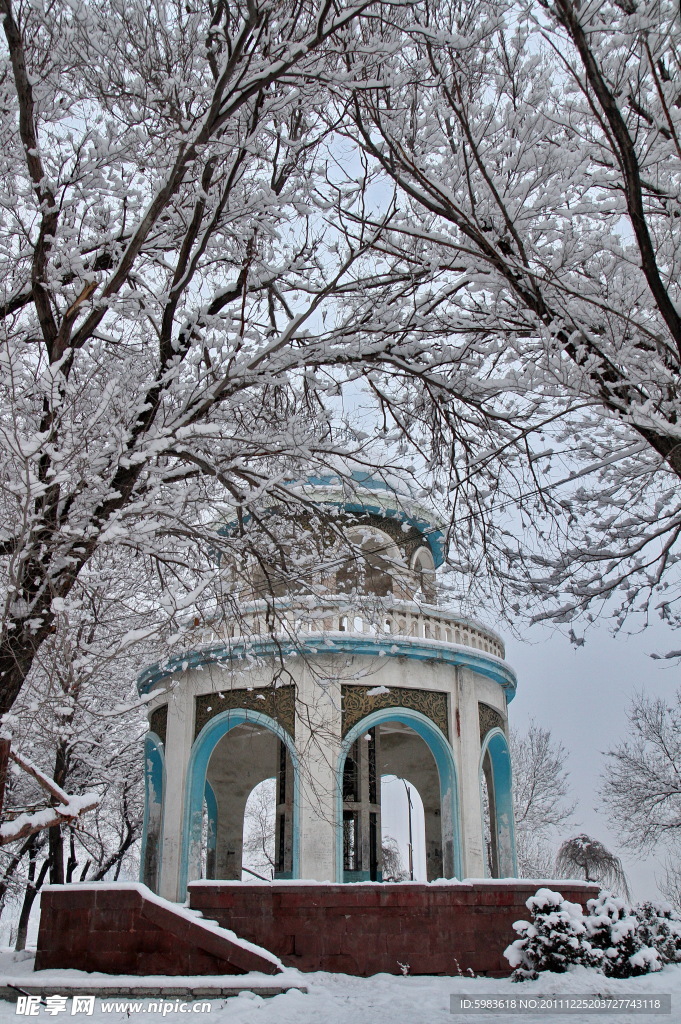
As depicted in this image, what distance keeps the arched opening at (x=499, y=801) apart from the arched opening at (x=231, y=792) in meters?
3.55

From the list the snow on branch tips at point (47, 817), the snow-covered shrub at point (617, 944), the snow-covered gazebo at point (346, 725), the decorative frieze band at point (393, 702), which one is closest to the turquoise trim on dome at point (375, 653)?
the snow-covered gazebo at point (346, 725)

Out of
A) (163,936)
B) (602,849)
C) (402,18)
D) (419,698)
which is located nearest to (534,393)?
(402,18)

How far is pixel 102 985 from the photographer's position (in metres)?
8.13

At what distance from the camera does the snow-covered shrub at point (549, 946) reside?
30.7 feet

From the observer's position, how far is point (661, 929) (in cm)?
1164

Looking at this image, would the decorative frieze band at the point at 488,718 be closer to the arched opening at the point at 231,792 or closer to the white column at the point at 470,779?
the white column at the point at 470,779

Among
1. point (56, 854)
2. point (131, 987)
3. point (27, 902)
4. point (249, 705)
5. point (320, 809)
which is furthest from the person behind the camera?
point (27, 902)

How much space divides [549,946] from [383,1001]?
2.04 meters

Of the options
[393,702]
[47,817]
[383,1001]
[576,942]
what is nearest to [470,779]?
[393,702]

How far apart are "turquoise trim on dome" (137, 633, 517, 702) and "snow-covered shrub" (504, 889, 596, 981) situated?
3.92m

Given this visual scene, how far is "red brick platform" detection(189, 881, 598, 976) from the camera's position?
32.1 feet

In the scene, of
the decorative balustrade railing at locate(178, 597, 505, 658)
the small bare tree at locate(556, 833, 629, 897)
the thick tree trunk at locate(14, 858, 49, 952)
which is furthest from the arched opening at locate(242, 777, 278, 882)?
the decorative balustrade railing at locate(178, 597, 505, 658)

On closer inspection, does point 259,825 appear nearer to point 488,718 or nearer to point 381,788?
point 381,788

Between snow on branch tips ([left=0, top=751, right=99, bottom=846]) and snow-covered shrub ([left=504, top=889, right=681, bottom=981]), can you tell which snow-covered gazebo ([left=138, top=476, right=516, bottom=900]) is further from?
snow on branch tips ([left=0, top=751, right=99, bottom=846])
